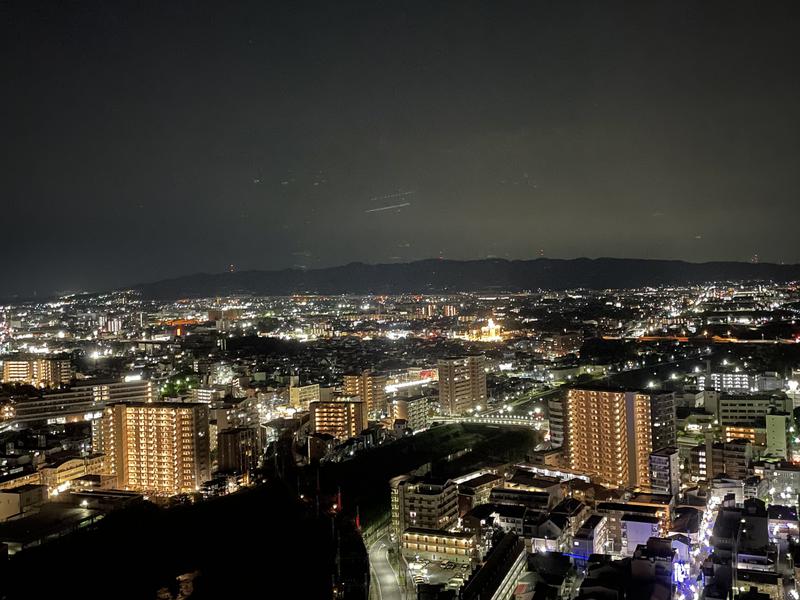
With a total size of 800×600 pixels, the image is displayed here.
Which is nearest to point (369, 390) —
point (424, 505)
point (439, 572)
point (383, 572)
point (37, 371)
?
point (424, 505)

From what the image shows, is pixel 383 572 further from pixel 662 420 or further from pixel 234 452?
pixel 662 420

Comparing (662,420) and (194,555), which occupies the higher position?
(662,420)

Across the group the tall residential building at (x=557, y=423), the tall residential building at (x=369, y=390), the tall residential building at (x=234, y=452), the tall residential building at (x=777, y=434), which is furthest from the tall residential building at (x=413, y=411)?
the tall residential building at (x=777, y=434)

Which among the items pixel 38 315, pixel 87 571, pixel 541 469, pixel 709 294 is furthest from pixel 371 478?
pixel 38 315

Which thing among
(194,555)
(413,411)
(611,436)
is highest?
(611,436)

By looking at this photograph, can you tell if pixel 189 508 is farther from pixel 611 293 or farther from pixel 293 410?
pixel 611 293

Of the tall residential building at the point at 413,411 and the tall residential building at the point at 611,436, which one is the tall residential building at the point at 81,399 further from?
the tall residential building at the point at 611,436
